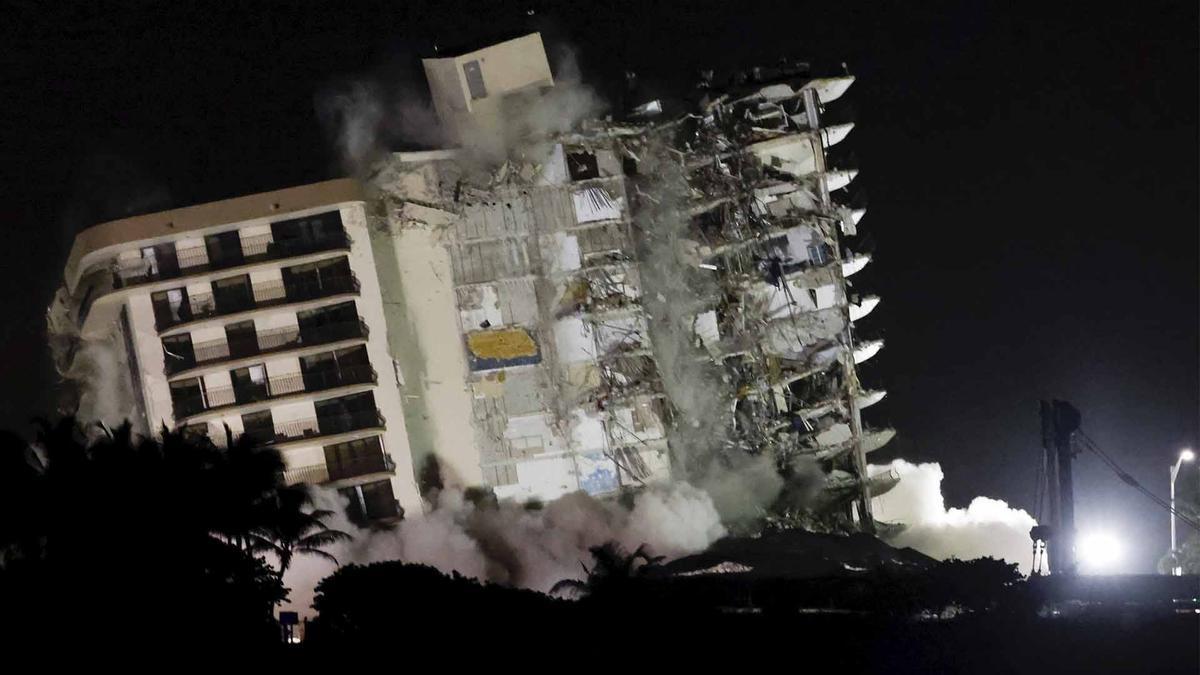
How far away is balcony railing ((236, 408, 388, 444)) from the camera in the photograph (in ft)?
238

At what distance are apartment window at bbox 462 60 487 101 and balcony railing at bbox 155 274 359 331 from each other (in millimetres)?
9125

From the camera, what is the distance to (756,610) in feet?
Answer: 177

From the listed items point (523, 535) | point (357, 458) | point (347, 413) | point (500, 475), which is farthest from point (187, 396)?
point (523, 535)

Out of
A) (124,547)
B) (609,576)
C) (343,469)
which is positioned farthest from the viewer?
(343,469)

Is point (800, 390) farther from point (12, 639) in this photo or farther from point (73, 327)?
point (12, 639)

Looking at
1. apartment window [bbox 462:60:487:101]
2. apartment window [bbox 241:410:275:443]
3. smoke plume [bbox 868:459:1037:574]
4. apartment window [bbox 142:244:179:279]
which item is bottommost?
smoke plume [bbox 868:459:1037:574]

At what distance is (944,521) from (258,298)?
31554 millimetres

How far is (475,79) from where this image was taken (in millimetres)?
76062

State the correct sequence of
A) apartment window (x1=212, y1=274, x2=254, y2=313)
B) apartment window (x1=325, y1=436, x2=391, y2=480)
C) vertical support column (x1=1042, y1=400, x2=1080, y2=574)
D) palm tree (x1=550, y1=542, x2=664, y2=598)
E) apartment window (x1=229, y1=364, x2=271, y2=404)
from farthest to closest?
apartment window (x1=212, y1=274, x2=254, y2=313) → apartment window (x1=229, y1=364, x2=271, y2=404) → apartment window (x1=325, y1=436, x2=391, y2=480) → vertical support column (x1=1042, y1=400, x2=1080, y2=574) → palm tree (x1=550, y1=542, x2=664, y2=598)

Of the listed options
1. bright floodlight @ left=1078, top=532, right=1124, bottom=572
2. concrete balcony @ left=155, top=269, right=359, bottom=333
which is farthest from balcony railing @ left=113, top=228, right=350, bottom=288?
bright floodlight @ left=1078, top=532, right=1124, bottom=572

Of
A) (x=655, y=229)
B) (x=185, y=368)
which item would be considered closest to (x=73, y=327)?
(x=185, y=368)

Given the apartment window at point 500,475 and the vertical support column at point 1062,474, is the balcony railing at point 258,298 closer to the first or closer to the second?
the apartment window at point 500,475

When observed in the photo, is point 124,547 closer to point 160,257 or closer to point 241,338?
point 241,338

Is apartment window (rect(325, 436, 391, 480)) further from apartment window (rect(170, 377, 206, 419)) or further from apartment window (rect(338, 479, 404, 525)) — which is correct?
apartment window (rect(170, 377, 206, 419))
